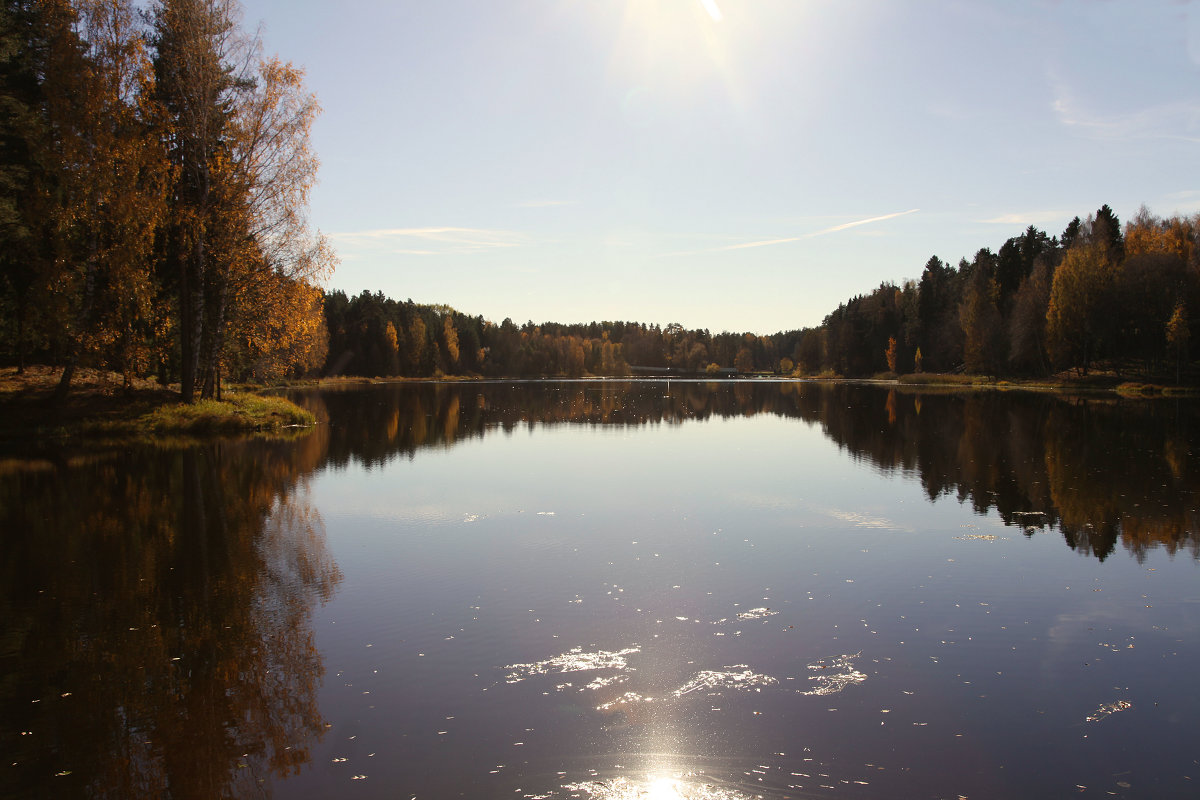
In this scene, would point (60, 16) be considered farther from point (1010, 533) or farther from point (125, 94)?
point (1010, 533)

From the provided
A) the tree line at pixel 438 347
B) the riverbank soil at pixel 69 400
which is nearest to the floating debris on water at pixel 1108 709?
the riverbank soil at pixel 69 400

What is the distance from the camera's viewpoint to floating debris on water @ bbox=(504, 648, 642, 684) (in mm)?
6734

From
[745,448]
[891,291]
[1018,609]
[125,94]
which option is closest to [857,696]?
[1018,609]

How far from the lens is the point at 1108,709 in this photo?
6176mm

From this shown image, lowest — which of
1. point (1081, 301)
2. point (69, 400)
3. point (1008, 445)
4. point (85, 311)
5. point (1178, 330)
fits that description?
point (1008, 445)

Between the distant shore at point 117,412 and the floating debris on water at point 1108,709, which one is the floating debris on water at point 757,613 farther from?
the distant shore at point 117,412

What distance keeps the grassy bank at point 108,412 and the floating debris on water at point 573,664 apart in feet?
76.2

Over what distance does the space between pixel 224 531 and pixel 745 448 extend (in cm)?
1699

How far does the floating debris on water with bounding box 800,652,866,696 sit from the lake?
1.2 inches

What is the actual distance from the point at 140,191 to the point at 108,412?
8.00 metres

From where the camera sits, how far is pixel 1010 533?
12.3m

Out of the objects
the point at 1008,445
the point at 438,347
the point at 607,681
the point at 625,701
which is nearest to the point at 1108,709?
the point at 625,701

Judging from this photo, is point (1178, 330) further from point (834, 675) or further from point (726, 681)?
point (726, 681)

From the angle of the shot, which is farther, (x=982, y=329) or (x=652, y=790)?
(x=982, y=329)
